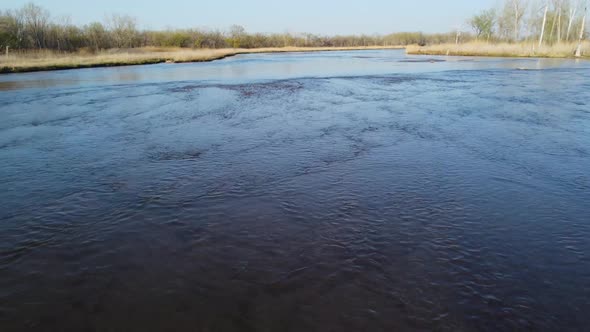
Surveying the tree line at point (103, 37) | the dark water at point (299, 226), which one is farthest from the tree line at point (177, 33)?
the dark water at point (299, 226)

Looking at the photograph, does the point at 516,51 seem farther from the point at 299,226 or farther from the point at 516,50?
the point at 299,226

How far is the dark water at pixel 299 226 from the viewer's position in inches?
144

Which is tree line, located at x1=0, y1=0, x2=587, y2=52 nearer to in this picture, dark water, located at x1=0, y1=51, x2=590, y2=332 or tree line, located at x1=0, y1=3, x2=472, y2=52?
tree line, located at x1=0, y1=3, x2=472, y2=52

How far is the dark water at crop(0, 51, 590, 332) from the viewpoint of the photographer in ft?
12.0

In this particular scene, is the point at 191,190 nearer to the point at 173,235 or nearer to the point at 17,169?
the point at 173,235

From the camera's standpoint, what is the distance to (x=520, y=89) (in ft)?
58.8

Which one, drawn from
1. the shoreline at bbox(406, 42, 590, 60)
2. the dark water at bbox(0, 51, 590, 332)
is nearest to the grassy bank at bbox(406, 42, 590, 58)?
the shoreline at bbox(406, 42, 590, 60)

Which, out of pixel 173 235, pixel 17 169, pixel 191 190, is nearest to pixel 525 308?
pixel 173 235

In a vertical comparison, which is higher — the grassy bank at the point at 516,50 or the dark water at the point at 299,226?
the grassy bank at the point at 516,50

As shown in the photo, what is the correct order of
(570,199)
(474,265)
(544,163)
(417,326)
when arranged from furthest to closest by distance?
1. (544,163)
2. (570,199)
3. (474,265)
4. (417,326)

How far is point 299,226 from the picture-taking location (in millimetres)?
5250

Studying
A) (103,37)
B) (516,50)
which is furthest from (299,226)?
(103,37)

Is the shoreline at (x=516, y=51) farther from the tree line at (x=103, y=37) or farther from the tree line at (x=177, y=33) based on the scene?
the tree line at (x=103, y=37)

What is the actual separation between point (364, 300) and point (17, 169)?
782 centimetres
